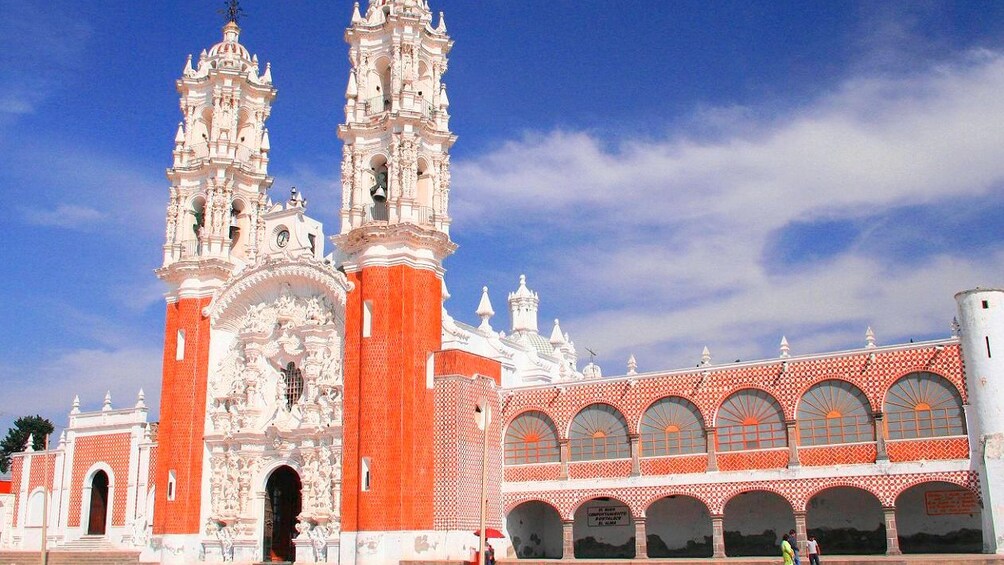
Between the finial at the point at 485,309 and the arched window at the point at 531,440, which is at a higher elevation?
the finial at the point at 485,309

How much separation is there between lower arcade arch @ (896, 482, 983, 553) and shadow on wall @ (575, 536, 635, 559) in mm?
8780

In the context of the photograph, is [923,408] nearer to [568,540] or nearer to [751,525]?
[751,525]

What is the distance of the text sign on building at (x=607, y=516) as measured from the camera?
34531 millimetres

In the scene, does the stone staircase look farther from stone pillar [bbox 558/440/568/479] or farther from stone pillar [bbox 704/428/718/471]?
stone pillar [bbox 704/428/718/471]

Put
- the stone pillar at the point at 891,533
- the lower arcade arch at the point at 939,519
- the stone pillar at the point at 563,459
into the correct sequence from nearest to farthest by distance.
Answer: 1. the stone pillar at the point at 891,533
2. the lower arcade arch at the point at 939,519
3. the stone pillar at the point at 563,459

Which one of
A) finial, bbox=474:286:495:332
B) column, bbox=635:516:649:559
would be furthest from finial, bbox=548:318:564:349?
column, bbox=635:516:649:559

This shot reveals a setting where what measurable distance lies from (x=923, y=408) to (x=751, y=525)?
24.1ft

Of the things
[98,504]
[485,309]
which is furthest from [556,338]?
[98,504]

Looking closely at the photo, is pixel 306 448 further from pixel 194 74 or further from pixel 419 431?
pixel 194 74

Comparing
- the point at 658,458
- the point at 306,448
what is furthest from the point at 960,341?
the point at 306,448

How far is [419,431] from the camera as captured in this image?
1249 inches

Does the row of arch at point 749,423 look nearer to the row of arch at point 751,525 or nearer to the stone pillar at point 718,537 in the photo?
the row of arch at point 751,525

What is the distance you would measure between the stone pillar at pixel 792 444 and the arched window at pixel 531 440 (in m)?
7.63

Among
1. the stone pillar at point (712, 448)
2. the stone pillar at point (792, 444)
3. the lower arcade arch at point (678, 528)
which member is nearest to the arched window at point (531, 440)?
the lower arcade arch at point (678, 528)
